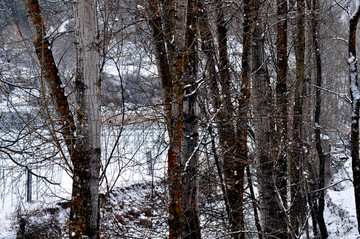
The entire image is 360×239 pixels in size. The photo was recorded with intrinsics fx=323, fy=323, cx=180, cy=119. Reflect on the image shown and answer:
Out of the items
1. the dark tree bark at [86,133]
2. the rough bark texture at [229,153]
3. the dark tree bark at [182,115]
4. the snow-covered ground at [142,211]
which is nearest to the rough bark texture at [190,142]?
the dark tree bark at [182,115]

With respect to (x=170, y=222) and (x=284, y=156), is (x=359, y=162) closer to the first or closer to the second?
(x=284, y=156)

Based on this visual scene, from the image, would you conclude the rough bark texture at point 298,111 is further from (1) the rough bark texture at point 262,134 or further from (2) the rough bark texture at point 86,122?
(2) the rough bark texture at point 86,122

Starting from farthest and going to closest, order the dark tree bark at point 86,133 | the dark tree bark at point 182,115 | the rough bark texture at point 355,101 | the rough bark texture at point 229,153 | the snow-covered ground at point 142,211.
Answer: the snow-covered ground at point 142,211 < the rough bark texture at point 355,101 < the rough bark texture at point 229,153 < the dark tree bark at point 182,115 < the dark tree bark at point 86,133

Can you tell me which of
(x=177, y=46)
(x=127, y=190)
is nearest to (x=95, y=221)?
(x=177, y=46)

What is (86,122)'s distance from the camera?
4.09 meters

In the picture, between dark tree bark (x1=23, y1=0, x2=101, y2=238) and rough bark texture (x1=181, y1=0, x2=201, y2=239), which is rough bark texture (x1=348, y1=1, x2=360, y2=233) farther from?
dark tree bark (x1=23, y1=0, x2=101, y2=238)

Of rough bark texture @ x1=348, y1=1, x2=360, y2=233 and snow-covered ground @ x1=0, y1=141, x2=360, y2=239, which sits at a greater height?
rough bark texture @ x1=348, y1=1, x2=360, y2=233

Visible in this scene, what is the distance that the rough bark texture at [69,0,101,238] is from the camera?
13.2 ft

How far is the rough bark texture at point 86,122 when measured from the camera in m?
4.04

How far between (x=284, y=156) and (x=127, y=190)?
588 centimetres

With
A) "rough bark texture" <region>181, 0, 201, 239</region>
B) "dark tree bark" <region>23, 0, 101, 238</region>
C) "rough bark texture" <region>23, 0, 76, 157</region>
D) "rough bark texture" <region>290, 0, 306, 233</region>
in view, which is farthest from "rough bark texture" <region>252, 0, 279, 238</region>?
"rough bark texture" <region>23, 0, 76, 157</region>

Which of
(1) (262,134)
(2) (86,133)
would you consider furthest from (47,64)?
(1) (262,134)

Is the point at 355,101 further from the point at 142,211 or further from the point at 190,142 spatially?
the point at 142,211

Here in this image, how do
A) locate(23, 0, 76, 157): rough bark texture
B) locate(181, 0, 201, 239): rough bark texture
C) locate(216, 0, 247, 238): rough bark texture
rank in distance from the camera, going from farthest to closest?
locate(216, 0, 247, 238): rough bark texture → locate(181, 0, 201, 239): rough bark texture → locate(23, 0, 76, 157): rough bark texture
